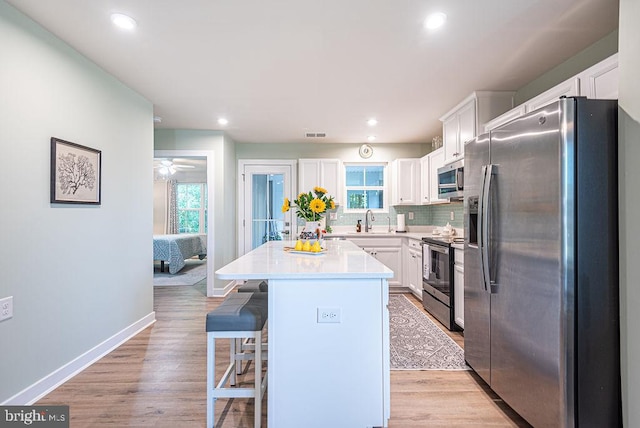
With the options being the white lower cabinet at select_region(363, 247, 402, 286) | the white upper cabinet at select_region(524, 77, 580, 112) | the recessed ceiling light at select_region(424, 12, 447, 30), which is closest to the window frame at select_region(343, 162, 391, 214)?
the white lower cabinet at select_region(363, 247, 402, 286)

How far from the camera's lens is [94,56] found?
2.49 meters

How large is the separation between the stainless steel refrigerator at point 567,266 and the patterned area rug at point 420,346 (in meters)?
0.80

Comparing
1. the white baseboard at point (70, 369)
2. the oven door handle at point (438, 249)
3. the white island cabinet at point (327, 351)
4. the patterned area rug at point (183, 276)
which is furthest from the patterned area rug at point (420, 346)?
the patterned area rug at point (183, 276)

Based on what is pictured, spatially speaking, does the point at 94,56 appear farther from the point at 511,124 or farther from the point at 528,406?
the point at 528,406

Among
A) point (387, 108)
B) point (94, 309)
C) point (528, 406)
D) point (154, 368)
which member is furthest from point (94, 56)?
point (528, 406)

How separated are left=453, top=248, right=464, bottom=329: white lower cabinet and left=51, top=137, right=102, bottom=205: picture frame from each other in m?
3.34

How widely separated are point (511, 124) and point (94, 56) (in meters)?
3.10

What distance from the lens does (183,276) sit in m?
6.22

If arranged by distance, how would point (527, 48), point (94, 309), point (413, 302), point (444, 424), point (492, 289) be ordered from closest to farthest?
point (444, 424)
point (492, 289)
point (527, 48)
point (94, 309)
point (413, 302)

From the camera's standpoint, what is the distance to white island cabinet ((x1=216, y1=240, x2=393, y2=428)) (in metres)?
1.67

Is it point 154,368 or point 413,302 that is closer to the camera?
point 154,368

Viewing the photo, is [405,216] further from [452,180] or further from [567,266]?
[567,266]

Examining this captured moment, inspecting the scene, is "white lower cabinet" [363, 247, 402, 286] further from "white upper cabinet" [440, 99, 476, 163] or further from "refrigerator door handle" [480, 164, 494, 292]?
"refrigerator door handle" [480, 164, 494, 292]

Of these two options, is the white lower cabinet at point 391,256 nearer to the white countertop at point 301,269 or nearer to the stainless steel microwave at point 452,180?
the stainless steel microwave at point 452,180
